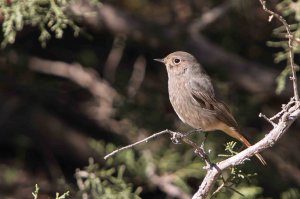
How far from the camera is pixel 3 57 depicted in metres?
6.74

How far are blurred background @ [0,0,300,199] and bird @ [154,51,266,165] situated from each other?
82 centimetres

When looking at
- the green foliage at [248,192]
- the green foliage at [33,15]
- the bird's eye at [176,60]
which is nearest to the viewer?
the green foliage at [33,15]

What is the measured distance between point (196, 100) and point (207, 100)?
0.27 feet

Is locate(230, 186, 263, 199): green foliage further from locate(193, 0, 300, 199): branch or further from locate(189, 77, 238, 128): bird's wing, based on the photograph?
locate(193, 0, 300, 199): branch

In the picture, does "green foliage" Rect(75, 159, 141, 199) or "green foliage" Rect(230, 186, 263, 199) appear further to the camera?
"green foliage" Rect(230, 186, 263, 199)

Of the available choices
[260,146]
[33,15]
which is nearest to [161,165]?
[33,15]

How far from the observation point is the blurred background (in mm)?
6613

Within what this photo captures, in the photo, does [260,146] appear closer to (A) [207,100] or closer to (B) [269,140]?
(B) [269,140]

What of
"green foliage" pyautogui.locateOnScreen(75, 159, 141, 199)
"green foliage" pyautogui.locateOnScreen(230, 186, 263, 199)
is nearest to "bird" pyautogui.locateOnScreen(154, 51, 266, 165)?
"green foliage" pyautogui.locateOnScreen(230, 186, 263, 199)

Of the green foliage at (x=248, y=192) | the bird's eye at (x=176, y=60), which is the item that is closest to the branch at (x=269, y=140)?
the green foliage at (x=248, y=192)

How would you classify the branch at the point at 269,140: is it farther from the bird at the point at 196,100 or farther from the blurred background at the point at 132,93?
the blurred background at the point at 132,93

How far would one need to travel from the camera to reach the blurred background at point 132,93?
21.7ft

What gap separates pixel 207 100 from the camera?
17.6 feet

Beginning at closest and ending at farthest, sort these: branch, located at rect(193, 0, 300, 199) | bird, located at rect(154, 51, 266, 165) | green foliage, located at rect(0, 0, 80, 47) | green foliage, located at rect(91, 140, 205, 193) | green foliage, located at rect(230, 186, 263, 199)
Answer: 1. branch, located at rect(193, 0, 300, 199)
2. green foliage, located at rect(0, 0, 80, 47)
3. bird, located at rect(154, 51, 266, 165)
4. green foliage, located at rect(230, 186, 263, 199)
5. green foliage, located at rect(91, 140, 205, 193)
